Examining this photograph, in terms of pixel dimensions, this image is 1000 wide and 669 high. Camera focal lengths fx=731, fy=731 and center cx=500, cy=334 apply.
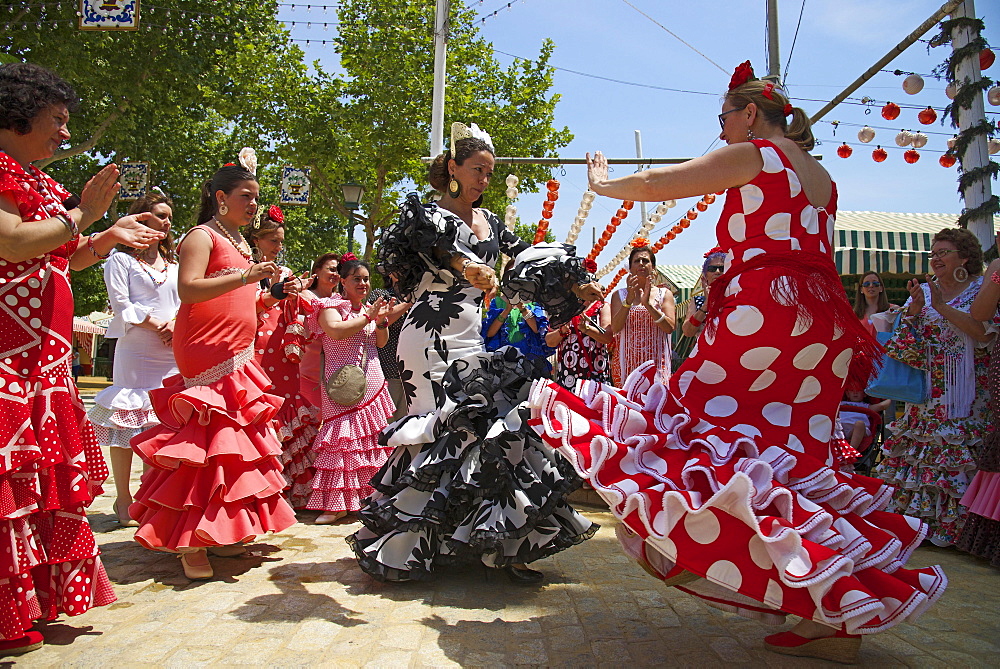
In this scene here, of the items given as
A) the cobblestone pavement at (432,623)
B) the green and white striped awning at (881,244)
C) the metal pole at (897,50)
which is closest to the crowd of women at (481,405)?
the cobblestone pavement at (432,623)

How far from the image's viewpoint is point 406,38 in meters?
16.7

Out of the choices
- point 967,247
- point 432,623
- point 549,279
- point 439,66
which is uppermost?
point 439,66

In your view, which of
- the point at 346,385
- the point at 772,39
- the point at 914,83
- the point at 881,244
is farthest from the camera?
the point at 881,244

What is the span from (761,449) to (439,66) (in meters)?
12.2

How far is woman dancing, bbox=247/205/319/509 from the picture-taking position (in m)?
5.54

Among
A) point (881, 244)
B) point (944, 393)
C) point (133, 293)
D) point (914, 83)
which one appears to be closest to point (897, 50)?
point (914, 83)

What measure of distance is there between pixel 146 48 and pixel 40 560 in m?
16.3

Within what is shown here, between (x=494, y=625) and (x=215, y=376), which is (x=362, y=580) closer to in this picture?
(x=494, y=625)

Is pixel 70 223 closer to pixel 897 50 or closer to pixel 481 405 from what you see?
pixel 481 405

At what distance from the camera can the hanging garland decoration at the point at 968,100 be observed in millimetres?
8516

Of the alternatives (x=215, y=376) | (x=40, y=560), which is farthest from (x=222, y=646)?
(x=215, y=376)

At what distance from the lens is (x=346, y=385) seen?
559 centimetres

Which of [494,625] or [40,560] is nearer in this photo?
[40,560]

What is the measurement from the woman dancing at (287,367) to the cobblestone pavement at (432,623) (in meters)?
1.57
